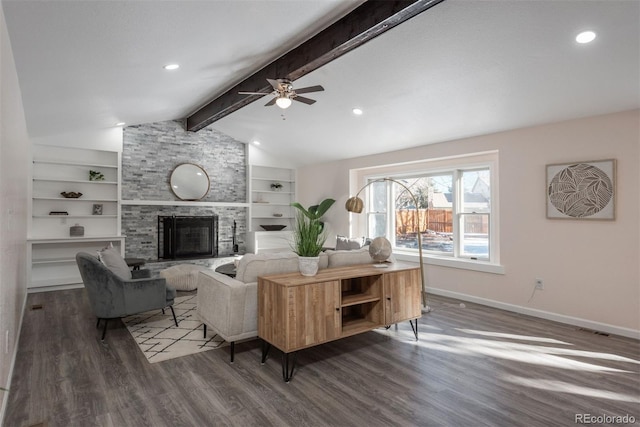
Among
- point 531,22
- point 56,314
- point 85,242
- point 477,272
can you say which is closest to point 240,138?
point 85,242

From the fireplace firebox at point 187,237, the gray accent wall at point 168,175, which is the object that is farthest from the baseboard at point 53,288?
the fireplace firebox at point 187,237

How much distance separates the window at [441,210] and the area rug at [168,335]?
3.00 m

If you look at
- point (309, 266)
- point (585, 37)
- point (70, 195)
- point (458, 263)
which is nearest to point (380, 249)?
point (309, 266)

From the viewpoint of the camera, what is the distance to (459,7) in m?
2.95

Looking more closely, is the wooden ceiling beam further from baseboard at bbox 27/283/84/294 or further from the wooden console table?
baseboard at bbox 27/283/84/294

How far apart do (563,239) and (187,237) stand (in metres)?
6.52

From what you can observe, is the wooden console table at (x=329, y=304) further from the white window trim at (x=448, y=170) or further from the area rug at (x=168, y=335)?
the white window trim at (x=448, y=170)

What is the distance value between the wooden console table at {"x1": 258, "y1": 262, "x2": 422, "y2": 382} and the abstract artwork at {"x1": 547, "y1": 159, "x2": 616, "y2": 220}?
2121 mm

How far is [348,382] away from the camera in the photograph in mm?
2863

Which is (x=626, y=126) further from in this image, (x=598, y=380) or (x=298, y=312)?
(x=298, y=312)

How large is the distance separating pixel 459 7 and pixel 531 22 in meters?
0.61

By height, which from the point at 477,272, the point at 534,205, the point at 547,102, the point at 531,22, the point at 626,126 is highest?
the point at 531,22

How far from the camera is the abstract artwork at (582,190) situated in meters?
4.02

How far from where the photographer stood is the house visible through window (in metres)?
5.64
